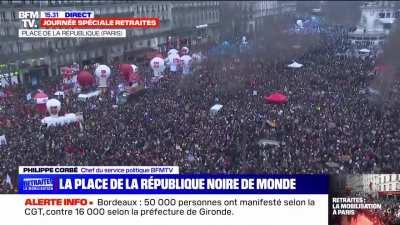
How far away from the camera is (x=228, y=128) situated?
1285 centimetres

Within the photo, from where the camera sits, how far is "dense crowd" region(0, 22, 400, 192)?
35.6ft

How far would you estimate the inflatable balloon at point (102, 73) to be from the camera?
16422 millimetres

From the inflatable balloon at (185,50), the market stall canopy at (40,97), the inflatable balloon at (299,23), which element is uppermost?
the inflatable balloon at (299,23)

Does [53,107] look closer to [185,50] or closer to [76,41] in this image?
[76,41]

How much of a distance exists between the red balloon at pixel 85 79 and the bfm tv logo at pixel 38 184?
5.77m

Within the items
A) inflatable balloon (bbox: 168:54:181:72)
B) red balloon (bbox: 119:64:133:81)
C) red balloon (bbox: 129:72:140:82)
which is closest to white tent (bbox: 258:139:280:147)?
red balloon (bbox: 119:64:133:81)

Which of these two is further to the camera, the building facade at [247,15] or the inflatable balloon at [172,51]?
the building facade at [247,15]

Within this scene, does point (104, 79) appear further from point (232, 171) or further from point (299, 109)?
point (232, 171)

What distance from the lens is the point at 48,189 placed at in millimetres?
9992

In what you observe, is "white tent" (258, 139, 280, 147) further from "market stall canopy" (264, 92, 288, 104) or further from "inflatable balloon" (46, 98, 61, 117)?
"inflatable balloon" (46, 98, 61, 117)

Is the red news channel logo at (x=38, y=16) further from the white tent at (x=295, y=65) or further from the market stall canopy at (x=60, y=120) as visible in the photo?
the white tent at (x=295, y=65)

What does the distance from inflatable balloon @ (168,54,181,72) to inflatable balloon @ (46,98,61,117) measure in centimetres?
465

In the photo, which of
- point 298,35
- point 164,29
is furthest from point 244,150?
point 298,35

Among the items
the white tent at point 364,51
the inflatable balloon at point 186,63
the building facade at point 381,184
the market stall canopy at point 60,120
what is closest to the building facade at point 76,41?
the market stall canopy at point 60,120
